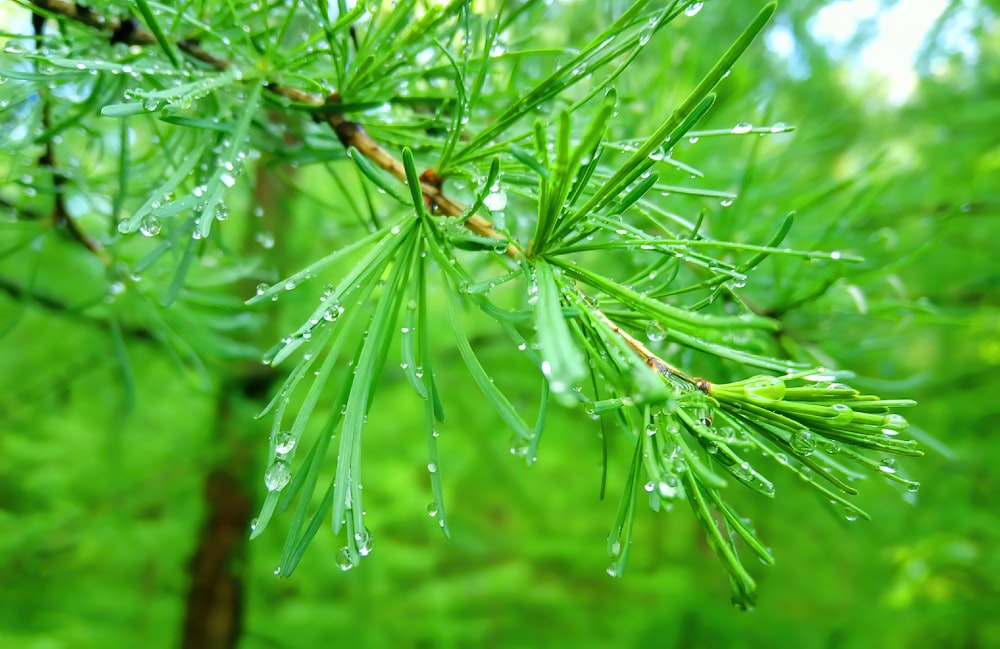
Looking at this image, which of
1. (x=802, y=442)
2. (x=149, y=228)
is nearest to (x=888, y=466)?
(x=802, y=442)

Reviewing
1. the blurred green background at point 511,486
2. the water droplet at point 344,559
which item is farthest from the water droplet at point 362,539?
the blurred green background at point 511,486

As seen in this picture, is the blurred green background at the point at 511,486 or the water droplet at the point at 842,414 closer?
the water droplet at the point at 842,414

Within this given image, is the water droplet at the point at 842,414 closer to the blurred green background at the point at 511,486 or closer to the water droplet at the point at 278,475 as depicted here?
the water droplet at the point at 278,475

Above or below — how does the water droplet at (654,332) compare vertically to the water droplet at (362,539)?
above

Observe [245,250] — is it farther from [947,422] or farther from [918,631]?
[918,631]

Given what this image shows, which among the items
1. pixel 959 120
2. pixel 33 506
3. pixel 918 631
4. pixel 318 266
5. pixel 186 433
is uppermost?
pixel 959 120

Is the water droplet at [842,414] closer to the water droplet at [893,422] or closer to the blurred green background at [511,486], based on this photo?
the water droplet at [893,422]

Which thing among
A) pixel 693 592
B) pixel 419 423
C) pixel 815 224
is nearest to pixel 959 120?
pixel 815 224
